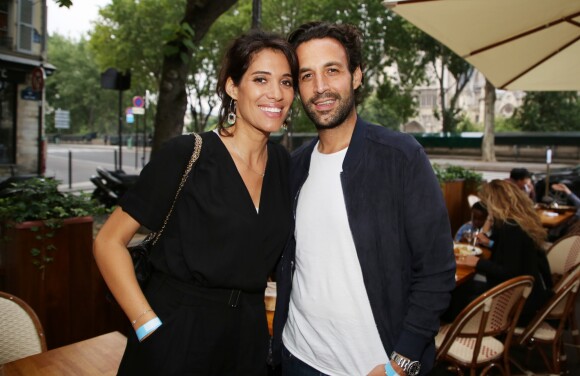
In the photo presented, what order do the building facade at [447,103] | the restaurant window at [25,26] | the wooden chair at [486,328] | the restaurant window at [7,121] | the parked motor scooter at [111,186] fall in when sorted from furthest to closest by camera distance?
the building facade at [447,103] → the restaurant window at [25,26] → the restaurant window at [7,121] → the parked motor scooter at [111,186] → the wooden chair at [486,328]

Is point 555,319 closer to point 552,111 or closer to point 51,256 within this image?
point 51,256

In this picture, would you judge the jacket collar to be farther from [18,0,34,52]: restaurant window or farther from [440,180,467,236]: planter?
[18,0,34,52]: restaurant window

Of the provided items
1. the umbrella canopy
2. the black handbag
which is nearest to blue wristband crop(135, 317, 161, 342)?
the black handbag

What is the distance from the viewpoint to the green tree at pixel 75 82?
155ft

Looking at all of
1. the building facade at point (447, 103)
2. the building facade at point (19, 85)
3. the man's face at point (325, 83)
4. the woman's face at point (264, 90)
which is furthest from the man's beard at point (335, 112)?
the building facade at point (447, 103)

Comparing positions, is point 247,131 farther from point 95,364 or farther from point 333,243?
point 95,364

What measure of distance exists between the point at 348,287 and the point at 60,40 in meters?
54.8

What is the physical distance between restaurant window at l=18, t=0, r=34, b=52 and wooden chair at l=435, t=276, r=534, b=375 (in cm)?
1944

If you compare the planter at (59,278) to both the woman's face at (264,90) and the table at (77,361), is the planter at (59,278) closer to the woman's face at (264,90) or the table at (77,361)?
the table at (77,361)

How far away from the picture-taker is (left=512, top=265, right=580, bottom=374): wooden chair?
3016 mm

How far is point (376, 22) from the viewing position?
20281 millimetres

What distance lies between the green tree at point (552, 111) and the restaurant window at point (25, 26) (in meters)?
32.8

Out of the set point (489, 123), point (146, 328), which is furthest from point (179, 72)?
point (489, 123)

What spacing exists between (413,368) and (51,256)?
2622 millimetres
